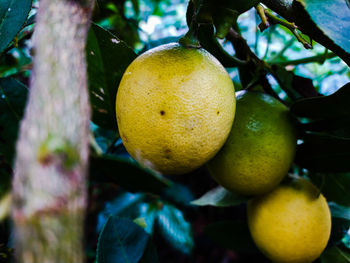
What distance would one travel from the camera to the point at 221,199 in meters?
1.04

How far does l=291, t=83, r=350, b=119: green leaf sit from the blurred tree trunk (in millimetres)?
606

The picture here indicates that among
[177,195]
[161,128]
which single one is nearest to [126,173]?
[161,128]

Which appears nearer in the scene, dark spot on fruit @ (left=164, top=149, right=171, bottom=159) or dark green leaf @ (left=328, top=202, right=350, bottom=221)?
dark spot on fruit @ (left=164, top=149, right=171, bottom=159)

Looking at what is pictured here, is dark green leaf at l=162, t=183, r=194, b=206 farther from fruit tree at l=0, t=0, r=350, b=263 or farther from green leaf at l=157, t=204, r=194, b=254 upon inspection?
fruit tree at l=0, t=0, r=350, b=263

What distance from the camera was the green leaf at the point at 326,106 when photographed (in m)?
0.71

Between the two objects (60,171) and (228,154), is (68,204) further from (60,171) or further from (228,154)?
(228,154)

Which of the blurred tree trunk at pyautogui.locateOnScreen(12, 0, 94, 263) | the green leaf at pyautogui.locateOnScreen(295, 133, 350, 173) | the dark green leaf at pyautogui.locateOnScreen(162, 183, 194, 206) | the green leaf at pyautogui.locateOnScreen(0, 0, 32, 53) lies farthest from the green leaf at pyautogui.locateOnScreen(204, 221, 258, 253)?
the blurred tree trunk at pyautogui.locateOnScreen(12, 0, 94, 263)

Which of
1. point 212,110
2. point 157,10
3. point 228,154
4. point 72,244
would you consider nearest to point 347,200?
point 228,154

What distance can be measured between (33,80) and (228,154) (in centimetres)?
55

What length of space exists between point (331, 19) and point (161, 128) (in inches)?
13.5

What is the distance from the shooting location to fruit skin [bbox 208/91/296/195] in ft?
2.47

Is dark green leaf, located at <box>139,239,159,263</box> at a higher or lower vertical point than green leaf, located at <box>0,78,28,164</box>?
lower

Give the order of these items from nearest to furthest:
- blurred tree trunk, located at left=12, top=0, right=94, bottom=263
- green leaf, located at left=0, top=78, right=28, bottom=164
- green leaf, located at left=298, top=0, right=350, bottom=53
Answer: blurred tree trunk, located at left=12, top=0, right=94, bottom=263 → green leaf, located at left=298, top=0, right=350, bottom=53 → green leaf, located at left=0, top=78, right=28, bottom=164

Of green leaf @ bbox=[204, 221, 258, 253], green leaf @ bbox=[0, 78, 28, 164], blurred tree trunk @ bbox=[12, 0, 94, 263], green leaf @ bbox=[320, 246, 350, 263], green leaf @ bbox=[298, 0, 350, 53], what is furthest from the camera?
green leaf @ bbox=[204, 221, 258, 253]
